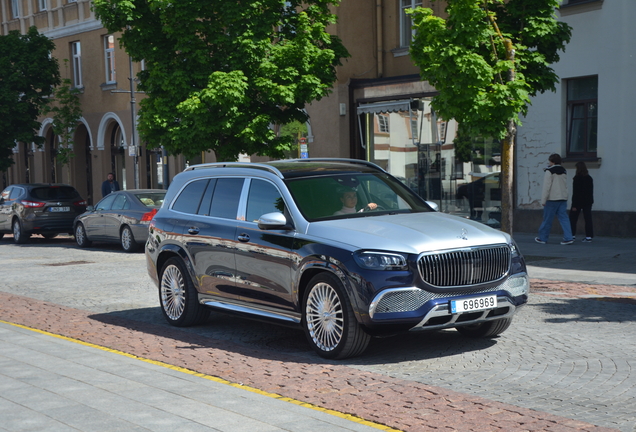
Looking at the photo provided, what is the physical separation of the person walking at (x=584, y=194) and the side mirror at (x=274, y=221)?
1239cm

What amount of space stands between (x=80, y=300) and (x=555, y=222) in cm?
1274

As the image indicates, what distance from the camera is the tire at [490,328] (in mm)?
7973

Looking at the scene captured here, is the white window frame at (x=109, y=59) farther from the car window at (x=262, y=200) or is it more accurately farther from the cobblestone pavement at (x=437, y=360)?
the car window at (x=262, y=200)

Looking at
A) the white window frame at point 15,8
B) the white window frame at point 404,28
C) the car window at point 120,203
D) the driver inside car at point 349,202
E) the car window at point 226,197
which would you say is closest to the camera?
the driver inside car at point 349,202

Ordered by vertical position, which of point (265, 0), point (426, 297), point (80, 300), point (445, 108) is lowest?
point (80, 300)

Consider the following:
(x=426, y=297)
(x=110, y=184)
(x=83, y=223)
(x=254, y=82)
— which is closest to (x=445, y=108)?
(x=426, y=297)

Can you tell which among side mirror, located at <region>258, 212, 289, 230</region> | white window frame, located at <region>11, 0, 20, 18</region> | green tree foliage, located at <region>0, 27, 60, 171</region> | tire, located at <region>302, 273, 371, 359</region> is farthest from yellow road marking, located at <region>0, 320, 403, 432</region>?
white window frame, located at <region>11, 0, 20, 18</region>

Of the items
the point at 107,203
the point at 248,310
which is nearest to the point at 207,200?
the point at 248,310

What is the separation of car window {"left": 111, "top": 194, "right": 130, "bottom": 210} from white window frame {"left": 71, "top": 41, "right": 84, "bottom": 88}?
803 inches

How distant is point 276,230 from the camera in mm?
7973

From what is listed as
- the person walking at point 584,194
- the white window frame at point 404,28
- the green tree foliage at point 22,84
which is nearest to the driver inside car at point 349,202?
the person walking at point 584,194

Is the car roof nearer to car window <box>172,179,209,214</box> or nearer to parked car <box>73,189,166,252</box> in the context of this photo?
car window <box>172,179,209,214</box>

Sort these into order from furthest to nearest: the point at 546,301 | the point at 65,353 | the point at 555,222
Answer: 1. the point at 555,222
2. the point at 546,301
3. the point at 65,353

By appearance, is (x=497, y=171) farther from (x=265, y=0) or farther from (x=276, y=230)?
(x=276, y=230)
